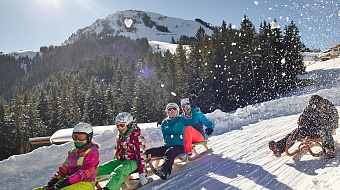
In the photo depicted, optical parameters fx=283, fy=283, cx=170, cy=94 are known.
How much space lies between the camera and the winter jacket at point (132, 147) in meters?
5.82

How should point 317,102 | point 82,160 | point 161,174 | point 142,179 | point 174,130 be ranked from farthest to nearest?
point 174,130 → point 317,102 → point 161,174 → point 142,179 → point 82,160

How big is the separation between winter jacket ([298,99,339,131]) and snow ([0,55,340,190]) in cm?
59

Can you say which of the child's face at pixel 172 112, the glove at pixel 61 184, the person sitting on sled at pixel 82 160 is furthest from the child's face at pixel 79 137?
the child's face at pixel 172 112

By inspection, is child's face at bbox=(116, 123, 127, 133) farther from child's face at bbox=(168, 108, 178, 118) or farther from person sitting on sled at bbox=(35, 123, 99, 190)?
child's face at bbox=(168, 108, 178, 118)

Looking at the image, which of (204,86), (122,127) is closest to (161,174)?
(122,127)

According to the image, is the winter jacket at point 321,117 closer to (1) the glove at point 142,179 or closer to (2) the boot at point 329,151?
(2) the boot at point 329,151

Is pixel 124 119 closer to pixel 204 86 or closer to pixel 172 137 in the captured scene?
pixel 172 137

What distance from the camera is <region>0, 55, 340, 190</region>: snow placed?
520 cm

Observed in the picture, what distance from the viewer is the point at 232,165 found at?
261 inches

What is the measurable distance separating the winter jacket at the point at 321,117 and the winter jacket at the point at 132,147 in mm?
3858

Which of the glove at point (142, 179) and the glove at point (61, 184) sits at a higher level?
the glove at point (61, 184)

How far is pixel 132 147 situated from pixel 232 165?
2430mm

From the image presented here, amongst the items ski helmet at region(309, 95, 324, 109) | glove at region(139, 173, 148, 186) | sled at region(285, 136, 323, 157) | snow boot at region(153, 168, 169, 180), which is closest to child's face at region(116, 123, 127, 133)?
glove at region(139, 173, 148, 186)

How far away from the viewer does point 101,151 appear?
30.5 feet
